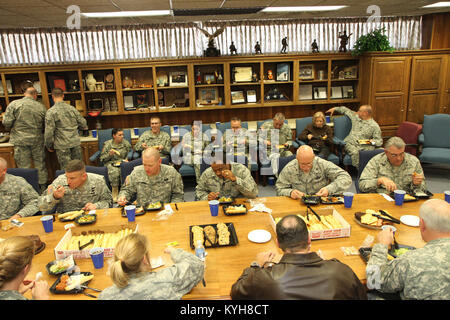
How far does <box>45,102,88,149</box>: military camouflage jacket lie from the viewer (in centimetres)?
556

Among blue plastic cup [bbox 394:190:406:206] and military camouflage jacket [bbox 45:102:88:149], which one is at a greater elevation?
military camouflage jacket [bbox 45:102:88:149]

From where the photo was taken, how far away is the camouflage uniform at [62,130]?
5562mm

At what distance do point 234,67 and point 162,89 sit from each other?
5.25 ft

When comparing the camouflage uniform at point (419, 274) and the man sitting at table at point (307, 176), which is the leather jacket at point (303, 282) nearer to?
the camouflage uniform at point (419, 274)

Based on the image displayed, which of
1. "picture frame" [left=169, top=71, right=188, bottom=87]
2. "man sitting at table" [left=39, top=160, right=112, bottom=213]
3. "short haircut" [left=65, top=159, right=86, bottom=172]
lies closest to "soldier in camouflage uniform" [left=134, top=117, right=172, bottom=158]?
"picture frame" [left=169, top=71, right=188, bottom=87]

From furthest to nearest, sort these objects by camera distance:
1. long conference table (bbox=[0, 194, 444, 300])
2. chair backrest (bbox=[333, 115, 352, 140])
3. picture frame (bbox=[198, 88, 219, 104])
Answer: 1. picture frame (bbox=[198, 88, 219, 104])
2. chair backrest (bbox=[333, 115, 352, 140])
3. long conference table (bbox=[0, 194, 444, 300])

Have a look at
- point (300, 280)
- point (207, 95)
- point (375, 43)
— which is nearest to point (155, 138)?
point (207, 95)

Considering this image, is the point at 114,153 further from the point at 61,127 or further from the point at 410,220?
the point at 410,220

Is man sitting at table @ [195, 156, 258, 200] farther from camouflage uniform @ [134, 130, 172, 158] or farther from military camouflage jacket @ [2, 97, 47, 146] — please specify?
military camouflage jacket @ [2, 97, 47, 146]

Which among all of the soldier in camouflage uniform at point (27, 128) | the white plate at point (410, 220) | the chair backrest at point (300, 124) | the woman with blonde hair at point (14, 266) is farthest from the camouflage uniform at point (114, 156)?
the white plate at point (410, 220)

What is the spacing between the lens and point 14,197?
3.30m

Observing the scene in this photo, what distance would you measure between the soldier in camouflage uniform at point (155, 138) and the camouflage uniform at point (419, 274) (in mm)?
4430

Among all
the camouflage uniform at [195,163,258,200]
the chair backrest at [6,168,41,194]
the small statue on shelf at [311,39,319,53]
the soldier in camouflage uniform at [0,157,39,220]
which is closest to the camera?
the soldier in camouflage uniform at [0,157,39,220]

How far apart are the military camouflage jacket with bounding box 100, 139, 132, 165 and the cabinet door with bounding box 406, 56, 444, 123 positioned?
5906 mm
